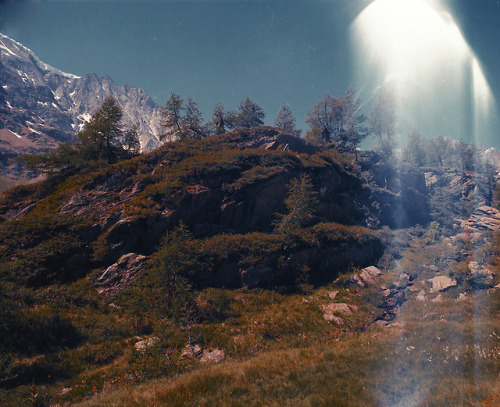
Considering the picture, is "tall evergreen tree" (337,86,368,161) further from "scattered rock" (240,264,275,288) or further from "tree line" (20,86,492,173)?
"scattered rock" (240,264,275,288)

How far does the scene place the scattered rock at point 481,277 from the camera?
1877 centimetres

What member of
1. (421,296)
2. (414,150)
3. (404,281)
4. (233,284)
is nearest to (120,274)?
(233,284)

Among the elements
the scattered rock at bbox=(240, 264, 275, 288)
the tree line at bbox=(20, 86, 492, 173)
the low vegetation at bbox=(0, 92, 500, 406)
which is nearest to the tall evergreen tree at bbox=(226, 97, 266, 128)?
the tree line at bbox=(20, 86, 492, 173)

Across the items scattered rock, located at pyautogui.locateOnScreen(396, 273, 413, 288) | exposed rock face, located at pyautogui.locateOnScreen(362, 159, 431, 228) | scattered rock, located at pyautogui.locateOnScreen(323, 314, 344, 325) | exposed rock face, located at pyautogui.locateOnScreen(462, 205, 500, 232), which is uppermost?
exposed rock face, located at pyautogui.locateOnScreen(362, 159, 431, 228)

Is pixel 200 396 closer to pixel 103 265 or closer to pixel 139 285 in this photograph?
pixel 139 285

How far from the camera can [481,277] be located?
776 inches

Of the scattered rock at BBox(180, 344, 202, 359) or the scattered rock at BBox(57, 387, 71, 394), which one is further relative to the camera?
the scattered rock at BBox(180, 344, 202, 359)

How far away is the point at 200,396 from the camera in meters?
5.96

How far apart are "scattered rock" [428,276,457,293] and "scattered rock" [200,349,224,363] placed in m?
21.2

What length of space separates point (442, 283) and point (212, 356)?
23.3 metres

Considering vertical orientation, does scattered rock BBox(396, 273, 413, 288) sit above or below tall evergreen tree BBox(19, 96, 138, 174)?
below

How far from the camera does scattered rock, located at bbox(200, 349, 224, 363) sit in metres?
11.1

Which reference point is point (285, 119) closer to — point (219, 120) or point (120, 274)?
point (219, 120)

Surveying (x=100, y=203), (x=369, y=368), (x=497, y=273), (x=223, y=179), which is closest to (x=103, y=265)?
(x=100, y=203)
